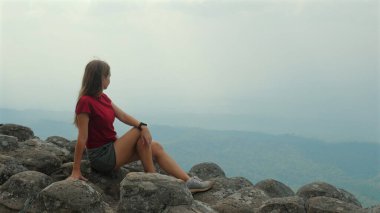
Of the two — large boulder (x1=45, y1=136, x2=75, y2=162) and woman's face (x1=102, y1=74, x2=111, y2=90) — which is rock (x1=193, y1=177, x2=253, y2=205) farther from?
large boulder (x1=45, y1=136, x2=75, y2=162)

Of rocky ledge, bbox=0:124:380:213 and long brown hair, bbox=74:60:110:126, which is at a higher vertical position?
long brown hair, bbox=74:60:110:126

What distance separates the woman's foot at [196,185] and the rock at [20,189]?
276 centimetres

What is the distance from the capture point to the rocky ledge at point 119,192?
7.54 meters

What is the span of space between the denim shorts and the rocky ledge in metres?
0.40

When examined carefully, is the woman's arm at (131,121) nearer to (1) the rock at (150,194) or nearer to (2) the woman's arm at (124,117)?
(2) the woman's arm at (124,117)

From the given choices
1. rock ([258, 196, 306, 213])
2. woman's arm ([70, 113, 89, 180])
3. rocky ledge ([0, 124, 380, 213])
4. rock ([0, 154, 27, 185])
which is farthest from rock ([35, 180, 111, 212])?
rock ([258, 196, 306, 213])

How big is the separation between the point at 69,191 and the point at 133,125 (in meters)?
2.17

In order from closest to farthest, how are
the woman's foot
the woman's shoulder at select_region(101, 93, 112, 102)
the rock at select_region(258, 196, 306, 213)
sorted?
1. the rock at select_region(258, 196, 306, 213)
2. the woman's shoulder at select_region(101, 93, 112, 102)
3. the woman's foot

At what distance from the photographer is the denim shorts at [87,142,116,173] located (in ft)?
30.3

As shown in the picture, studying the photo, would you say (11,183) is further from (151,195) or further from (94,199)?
(151,195)

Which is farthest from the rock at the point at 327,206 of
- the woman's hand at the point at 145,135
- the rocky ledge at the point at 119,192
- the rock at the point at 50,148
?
the rock at the point at 50,148

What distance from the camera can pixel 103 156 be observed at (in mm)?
9281

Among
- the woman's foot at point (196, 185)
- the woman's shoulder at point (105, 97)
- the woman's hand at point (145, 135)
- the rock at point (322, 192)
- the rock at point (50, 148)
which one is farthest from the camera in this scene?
the rock at point (50, 148)

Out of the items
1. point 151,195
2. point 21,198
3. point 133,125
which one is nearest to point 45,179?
point 21,198
